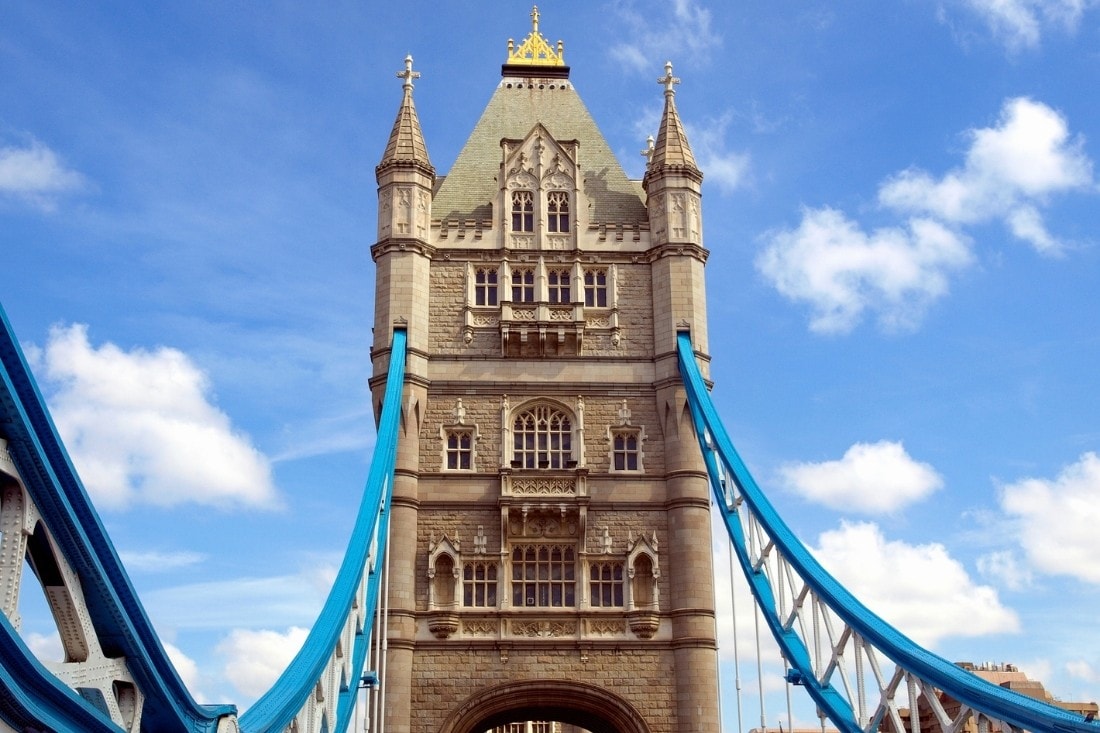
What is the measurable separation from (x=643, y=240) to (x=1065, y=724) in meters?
18.8

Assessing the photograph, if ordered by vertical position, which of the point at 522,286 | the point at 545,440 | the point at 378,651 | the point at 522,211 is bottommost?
the point at 378,651

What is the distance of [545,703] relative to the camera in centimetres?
2883

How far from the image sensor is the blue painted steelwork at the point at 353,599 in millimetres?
17700

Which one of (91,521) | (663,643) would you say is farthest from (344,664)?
(91,521)

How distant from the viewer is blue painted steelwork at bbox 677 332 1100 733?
17594mm

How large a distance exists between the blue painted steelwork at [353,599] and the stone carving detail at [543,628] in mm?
3283

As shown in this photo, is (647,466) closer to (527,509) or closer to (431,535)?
(527,509)

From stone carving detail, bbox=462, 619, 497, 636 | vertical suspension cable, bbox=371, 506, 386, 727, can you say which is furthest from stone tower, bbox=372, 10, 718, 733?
vertical suspension cable, bbox=371, 506, 386, 727

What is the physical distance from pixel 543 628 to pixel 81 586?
1719 cm

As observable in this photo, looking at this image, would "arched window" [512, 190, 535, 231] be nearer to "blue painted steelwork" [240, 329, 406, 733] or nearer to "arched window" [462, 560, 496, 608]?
"blue painted steelwork" [240, 329, 406, 733]

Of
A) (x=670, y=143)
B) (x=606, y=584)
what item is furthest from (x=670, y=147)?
(x=606, y=584)

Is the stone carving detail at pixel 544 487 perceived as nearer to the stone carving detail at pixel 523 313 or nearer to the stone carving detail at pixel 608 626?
the stone carving detail at pixel 608 626

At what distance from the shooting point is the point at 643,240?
108ft

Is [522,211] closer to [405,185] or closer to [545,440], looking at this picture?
[405,185]
